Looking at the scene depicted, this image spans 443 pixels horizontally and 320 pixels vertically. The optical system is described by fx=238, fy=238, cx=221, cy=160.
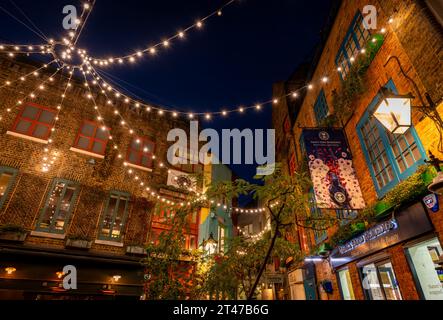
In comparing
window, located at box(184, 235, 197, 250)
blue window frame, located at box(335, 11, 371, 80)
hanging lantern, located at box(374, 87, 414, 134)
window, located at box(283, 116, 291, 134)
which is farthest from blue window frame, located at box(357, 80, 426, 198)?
window, located at box(184, 235, 197, 250)

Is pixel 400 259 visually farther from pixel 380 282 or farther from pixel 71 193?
pixel 71 193

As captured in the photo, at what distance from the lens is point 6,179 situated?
10.8 meters

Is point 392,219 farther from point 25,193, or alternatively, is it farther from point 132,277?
point 25,193

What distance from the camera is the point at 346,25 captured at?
819 cm

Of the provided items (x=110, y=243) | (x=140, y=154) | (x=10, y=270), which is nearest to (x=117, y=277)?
(x=110, y=243)

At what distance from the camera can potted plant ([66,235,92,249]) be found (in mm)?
10719

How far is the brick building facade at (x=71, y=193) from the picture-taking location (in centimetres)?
1002

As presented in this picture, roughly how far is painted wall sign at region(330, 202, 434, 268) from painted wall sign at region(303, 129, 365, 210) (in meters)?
0.80

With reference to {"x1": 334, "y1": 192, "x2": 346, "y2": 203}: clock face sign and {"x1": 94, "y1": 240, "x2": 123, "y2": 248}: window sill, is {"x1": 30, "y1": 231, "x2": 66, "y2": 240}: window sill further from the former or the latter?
{"x1": 334, "y1": 192, "x2": 346, "y2": 203}: clock face sign

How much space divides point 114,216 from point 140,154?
4.09 meters

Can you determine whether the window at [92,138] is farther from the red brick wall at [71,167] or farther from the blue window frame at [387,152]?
the blue window frame at [387,152]
